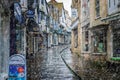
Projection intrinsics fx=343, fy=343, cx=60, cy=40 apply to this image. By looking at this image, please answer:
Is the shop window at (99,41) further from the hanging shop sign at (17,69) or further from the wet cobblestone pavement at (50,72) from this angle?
the hanging shop sign at (17,69)

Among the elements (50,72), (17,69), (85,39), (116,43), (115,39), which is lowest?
(50,72)

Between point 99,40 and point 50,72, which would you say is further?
point 99,40

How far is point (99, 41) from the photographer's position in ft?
89.1

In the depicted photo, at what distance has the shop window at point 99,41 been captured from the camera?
26.0 meters

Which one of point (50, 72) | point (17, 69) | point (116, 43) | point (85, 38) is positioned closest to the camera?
point (17, 69)

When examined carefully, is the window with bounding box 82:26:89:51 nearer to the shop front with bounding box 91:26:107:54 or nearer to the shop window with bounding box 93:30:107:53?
the shop front with bounding box 91:26:107:54

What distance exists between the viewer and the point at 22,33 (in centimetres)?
2666

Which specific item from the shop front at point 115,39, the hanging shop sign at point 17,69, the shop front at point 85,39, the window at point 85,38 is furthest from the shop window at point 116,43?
the hanging shop sign at point 17,69

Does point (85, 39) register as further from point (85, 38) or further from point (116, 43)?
point (116, 43)

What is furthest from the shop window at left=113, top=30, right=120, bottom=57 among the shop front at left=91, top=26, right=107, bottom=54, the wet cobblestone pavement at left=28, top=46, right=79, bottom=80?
the wet cobblestone pavement at left=28, top=46, right=79, bottom=80

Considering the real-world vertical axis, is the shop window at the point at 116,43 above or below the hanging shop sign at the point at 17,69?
above

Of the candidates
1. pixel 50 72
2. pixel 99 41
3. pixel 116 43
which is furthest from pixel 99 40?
pixel 50 72

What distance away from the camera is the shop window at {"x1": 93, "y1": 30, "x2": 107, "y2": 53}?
26042mm

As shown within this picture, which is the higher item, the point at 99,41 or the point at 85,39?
the point at 85,39
